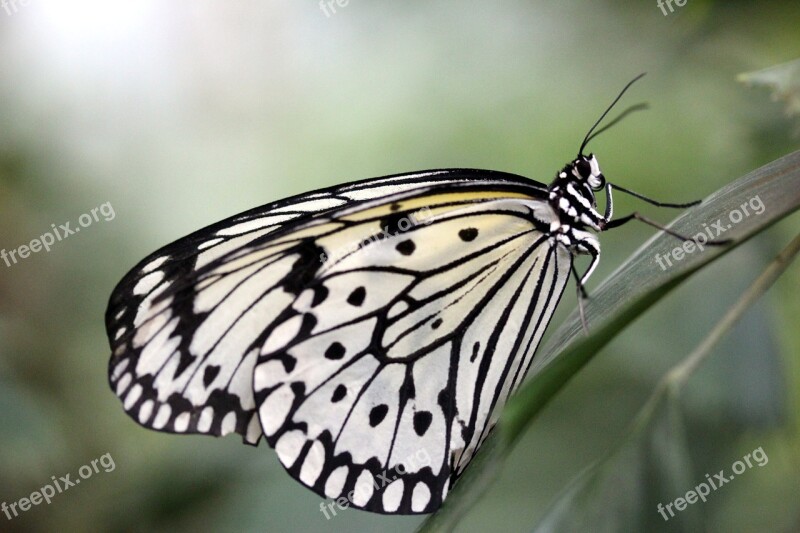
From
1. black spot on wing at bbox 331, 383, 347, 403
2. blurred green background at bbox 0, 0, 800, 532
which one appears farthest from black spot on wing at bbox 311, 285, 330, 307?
blurred green background at bbox 0, 0, 800, 532

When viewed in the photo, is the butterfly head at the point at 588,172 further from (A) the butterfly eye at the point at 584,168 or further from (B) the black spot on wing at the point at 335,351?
(B) the black spot on wing at the point at 335,351

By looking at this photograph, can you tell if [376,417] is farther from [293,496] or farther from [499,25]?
[499,25]

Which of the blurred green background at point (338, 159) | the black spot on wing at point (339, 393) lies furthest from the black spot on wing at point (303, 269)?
the blurred green background at point (338, 159)

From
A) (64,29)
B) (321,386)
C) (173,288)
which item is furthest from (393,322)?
(64,29)

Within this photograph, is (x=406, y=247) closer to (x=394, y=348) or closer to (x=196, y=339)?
(x=394, y=348)

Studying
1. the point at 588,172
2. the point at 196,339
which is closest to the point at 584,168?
the point at 588,172

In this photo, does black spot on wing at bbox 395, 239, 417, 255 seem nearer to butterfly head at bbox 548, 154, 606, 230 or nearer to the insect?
the insect
